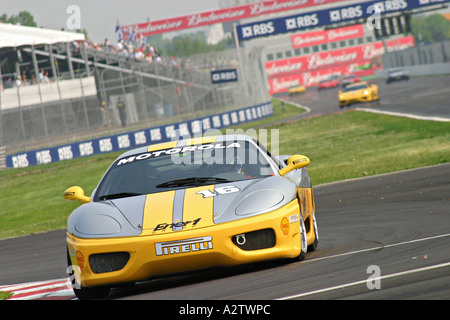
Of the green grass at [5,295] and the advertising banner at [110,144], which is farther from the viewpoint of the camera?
the advertising banner at [110,144]

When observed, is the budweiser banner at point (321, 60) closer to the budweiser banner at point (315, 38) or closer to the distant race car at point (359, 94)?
the budweiser banner at point (315, 38)

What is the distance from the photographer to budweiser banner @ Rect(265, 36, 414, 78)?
98.7m

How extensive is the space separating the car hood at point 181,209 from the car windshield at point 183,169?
25 centimetres

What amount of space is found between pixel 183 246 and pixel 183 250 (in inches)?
1.2

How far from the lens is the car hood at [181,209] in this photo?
5.77 m

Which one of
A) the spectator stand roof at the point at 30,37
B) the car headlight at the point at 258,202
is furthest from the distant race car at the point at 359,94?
the car headlight at the point at 258,202

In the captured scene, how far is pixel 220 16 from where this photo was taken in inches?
4021

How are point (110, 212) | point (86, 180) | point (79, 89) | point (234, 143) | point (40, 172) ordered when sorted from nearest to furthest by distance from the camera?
point (110, 212)
point (234, 143)
point (86, 180)
point (40, 172)
point (79, 89)

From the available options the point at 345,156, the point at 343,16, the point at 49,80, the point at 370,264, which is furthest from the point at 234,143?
the point at 343,16

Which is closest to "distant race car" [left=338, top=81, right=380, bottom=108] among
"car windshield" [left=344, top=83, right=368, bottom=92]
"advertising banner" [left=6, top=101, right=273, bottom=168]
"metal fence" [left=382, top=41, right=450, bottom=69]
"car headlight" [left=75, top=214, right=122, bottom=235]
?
"car windshield" [left=344, top=83, right=368, bottom=92]

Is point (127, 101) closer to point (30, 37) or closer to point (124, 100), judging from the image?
point (124, 100)

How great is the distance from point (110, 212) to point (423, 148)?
1242cm

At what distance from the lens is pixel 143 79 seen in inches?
1403
